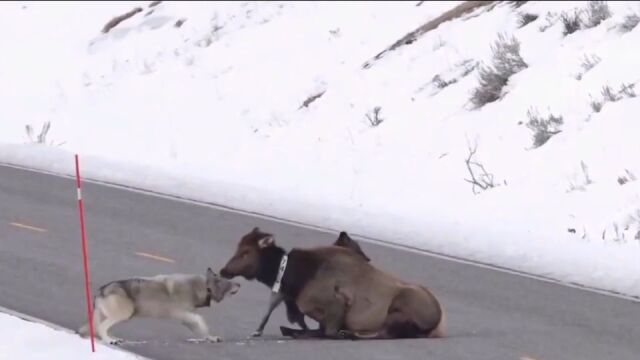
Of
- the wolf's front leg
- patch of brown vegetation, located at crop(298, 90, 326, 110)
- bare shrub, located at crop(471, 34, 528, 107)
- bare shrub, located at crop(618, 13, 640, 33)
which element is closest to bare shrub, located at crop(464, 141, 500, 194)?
bare shrub, located at crop(471, 34, 528, 107)

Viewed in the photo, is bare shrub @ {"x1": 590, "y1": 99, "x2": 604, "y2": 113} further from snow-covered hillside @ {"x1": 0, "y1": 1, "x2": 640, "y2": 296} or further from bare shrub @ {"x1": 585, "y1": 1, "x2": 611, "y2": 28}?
bare shrub @ {"x1": 585, "y1": 1, "x2": 611, "y2": 28}

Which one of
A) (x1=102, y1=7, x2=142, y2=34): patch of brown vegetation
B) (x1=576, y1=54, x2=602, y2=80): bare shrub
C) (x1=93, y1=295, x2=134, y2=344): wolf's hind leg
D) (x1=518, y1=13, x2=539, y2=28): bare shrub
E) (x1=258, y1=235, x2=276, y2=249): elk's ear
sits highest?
(x1=258, y1=235, x2=276, y2=249): elk's ear

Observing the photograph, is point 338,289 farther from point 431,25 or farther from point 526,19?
point 431,25

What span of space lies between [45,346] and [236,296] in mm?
3043

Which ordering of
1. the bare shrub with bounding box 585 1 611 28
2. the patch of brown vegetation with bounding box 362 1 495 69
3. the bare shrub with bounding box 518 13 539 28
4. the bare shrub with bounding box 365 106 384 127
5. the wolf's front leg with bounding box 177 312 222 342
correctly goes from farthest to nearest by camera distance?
the patch of brown vegetation with bounding box 362 1 495 69, the bare shrub with bounding box 518 13 539 28, the bare shrub with bounding box 365 106 384 127, the bare shrub with bounding box 585 1 611 28, the wolf's front leg with bounding box 177 312 222 342

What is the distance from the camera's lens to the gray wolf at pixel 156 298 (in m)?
11.0

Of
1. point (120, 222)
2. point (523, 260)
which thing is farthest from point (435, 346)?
point (120, 222)

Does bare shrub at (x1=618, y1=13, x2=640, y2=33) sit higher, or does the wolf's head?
the wolf's head

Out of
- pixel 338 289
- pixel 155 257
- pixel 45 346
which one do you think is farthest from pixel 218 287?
pixel 155 257

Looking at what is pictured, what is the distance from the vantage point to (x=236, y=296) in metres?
13.7

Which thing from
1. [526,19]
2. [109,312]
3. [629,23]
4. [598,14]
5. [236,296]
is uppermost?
[109,312]

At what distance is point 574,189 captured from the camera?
20.2 meters

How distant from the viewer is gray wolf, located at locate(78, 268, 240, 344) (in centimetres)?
1100

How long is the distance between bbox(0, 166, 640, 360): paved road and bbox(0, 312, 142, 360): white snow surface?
1.64 ft
